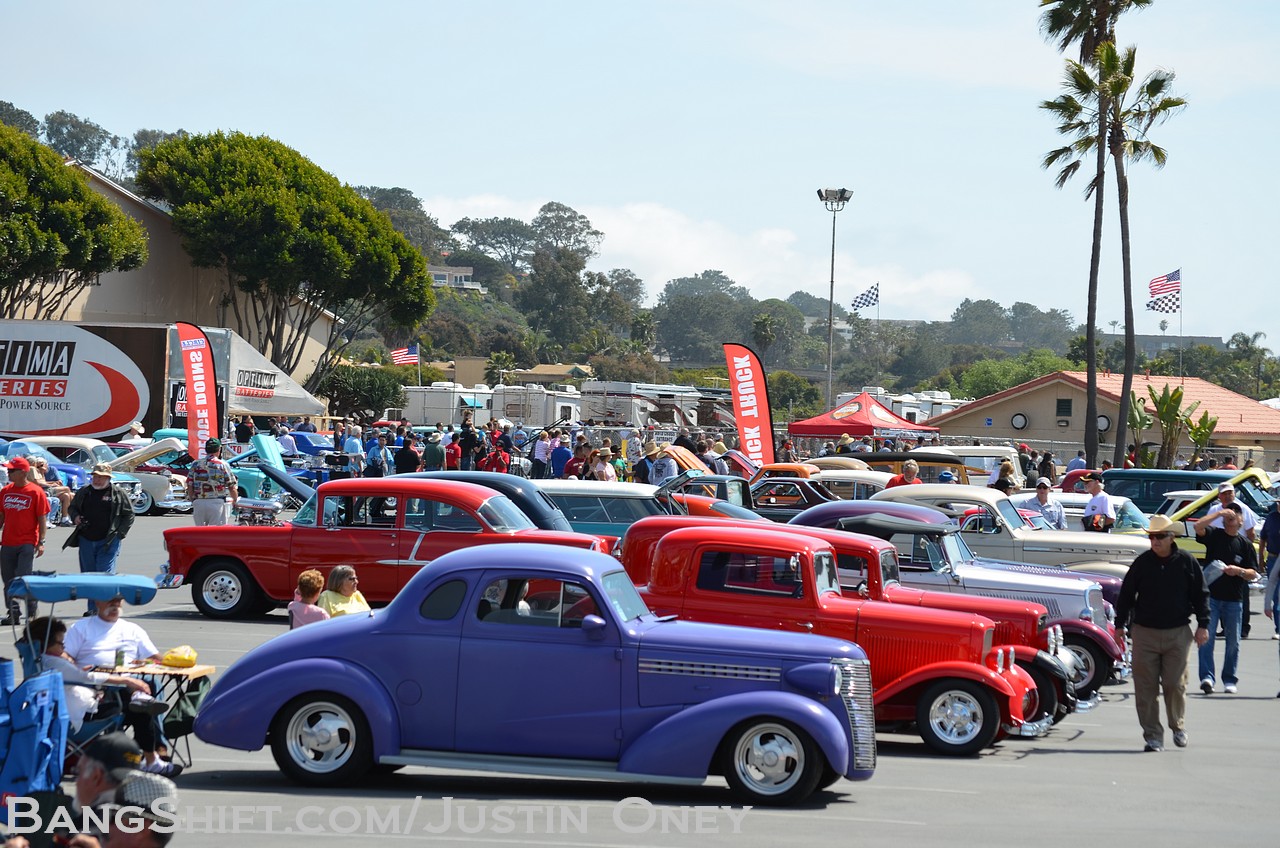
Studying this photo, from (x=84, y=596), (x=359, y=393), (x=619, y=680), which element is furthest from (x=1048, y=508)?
(x=359, y=393)

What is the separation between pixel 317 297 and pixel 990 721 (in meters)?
51.9

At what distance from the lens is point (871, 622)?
33.1 feet

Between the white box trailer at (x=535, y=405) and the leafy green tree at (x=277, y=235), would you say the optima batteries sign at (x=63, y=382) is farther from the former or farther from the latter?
the white box trailer at (x=535, y=405)

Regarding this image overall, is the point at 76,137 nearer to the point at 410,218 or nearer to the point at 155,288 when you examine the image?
the point at 410,218

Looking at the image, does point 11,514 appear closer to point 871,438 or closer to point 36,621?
point 36,621

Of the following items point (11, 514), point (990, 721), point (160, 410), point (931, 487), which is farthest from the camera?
point (160, 410)

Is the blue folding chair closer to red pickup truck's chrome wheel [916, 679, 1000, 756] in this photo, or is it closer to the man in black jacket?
the man in black jacket

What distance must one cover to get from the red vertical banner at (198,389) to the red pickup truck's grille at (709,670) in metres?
Result: 22.3

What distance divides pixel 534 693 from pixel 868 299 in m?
63.8

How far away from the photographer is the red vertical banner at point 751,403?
26.9 meters

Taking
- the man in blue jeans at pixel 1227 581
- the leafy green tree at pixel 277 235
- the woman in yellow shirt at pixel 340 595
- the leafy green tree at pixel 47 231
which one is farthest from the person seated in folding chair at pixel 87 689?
the leafy green tree at pixel 277 235

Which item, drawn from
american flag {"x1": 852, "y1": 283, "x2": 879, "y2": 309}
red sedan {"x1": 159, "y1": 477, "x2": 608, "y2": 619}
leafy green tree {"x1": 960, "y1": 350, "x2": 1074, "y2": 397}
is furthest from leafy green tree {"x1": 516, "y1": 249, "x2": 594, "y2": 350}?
red sedan {"x1": 159, "y1": 477, "x2": 608, "y2": 619}

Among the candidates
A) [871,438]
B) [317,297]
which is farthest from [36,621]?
[317,297]

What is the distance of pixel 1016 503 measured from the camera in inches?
858
